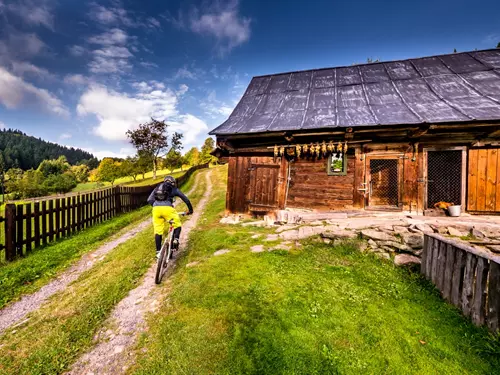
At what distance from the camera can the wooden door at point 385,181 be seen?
8.84m

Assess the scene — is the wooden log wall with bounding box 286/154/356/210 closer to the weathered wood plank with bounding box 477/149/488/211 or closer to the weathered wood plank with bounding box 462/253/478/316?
the weathered wood plank with bounding box 477/149/488/211

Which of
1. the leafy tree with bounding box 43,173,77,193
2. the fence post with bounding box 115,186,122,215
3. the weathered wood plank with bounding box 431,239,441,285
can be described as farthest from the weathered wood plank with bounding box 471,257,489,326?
the leafy tree with bounding box 43,173,77,193

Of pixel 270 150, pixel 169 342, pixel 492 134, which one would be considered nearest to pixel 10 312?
pixel 169 342

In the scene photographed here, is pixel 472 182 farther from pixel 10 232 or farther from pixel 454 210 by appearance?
pixel 10 232

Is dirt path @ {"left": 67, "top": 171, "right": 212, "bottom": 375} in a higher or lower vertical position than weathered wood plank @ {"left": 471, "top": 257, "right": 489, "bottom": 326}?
lower

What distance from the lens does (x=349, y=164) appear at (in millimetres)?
9352

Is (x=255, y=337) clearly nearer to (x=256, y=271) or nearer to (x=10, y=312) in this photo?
(x=256, y=271)

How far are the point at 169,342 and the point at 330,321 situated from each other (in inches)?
90.6

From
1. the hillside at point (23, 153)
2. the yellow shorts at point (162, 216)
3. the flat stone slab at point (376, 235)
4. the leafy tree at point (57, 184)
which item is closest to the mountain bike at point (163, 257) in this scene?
the yellow shorts at point (162, 216)

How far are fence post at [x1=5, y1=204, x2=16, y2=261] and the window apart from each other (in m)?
10.3

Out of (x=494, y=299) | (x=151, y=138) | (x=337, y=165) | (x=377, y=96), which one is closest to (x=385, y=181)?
(x=337, y=165)

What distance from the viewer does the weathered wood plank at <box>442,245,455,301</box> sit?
4.00 metres

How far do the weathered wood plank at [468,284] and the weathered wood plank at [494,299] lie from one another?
1.12 ft

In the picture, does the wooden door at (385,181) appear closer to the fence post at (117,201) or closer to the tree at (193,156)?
the fence post at (117,201)
